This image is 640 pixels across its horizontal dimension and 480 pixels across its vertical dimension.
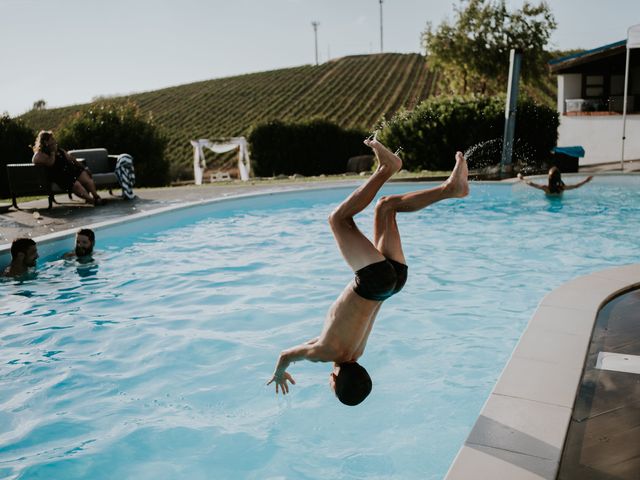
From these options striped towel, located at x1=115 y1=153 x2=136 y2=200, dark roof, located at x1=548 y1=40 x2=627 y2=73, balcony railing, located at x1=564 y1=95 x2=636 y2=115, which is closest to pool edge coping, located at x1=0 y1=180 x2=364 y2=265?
striped towel, located at x1=115 y1=153 x2=136 y2=200

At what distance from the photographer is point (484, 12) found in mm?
38219

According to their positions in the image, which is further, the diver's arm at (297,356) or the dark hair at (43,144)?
the dark hair at (43,144)

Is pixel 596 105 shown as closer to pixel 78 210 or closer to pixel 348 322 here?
pixel 78 210

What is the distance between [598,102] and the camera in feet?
80.8

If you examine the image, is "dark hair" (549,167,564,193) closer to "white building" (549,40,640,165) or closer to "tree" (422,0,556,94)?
"white building" (549,40,640,165)

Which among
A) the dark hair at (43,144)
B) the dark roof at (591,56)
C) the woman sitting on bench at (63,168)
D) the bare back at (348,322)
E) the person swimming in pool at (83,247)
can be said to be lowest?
the person swimming in pool at (83,247)

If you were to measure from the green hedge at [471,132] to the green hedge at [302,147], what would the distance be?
11713 mm

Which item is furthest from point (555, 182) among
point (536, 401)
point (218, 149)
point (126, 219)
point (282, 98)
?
point (282, 98)

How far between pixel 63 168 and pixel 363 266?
33.1ft

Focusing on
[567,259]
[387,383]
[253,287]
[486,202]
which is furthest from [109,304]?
[486,202]

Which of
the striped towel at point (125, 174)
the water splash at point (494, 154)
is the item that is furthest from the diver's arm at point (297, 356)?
the water splash at point (494, 154)

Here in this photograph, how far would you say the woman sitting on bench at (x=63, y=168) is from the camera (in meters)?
11.2

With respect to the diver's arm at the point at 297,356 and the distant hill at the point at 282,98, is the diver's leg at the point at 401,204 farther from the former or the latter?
the distant hill at the point at 282,98

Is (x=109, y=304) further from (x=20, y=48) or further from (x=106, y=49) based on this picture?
(x=106, y=49)
